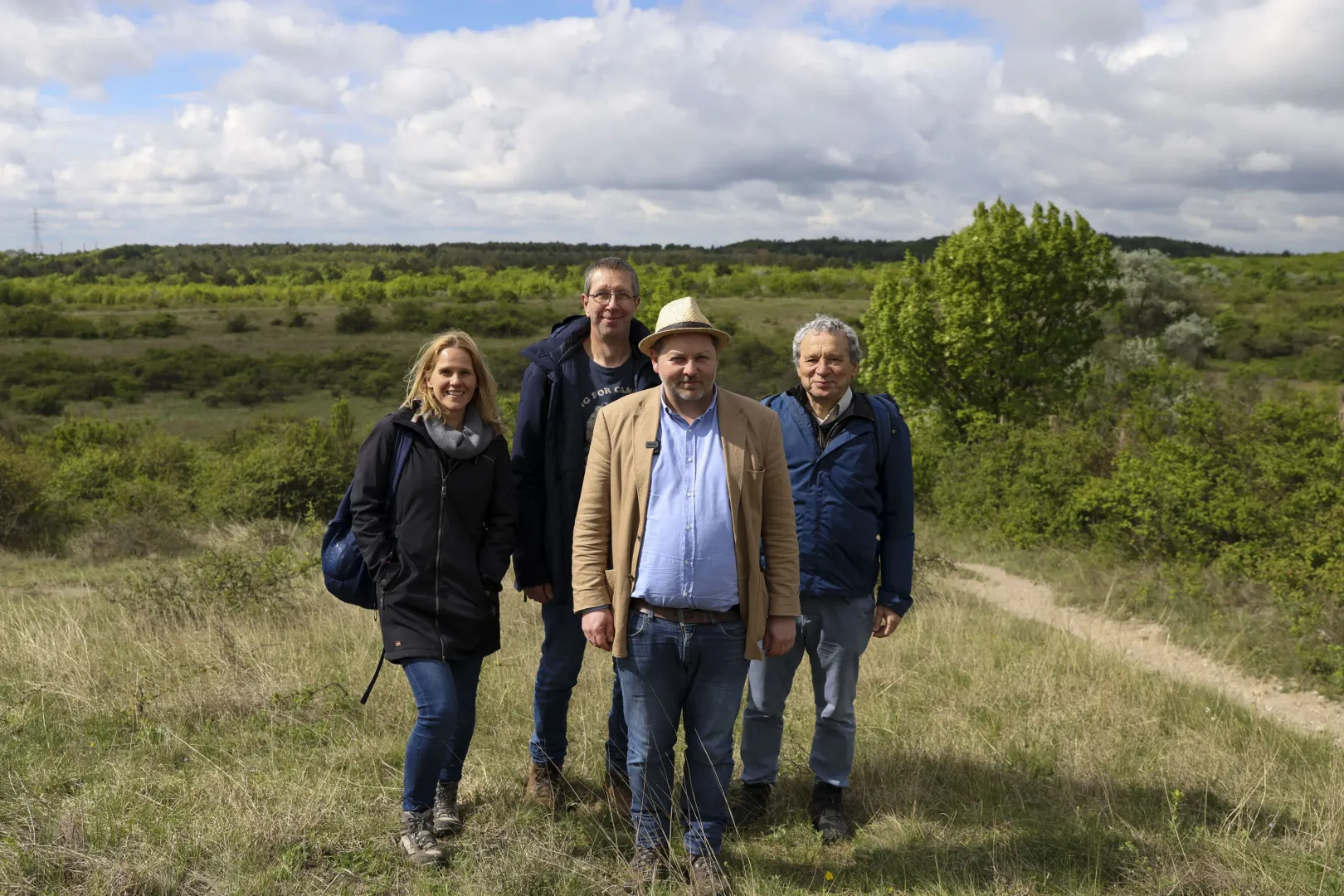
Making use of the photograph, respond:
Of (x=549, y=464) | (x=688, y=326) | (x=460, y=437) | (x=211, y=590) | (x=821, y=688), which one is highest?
(x=688, y=326)

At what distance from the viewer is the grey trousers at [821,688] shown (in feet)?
12.1

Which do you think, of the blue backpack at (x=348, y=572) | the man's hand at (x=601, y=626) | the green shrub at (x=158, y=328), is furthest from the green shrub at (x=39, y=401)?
the man's hand at (x=601, y=626)

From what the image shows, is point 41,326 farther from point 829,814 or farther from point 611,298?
point 829,814

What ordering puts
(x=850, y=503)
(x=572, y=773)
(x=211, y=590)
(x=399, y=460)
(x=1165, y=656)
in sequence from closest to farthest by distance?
1. (x=399, y=460)
2. (x=850, y=503)
3. (x=572, y=773)
4. (x=211, y=590)
5. (x=1165, y=656)

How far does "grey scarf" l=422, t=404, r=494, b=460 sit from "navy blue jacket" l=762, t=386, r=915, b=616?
111cm

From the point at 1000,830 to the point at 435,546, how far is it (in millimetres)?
2509

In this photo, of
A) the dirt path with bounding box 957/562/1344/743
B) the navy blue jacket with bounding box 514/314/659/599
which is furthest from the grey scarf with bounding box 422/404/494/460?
the dirt path with bounding box 957/562/1344/743

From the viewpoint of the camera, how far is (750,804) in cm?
387

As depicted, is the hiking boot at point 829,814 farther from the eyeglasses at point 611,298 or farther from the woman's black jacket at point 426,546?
the eyeglasses at point 611,298

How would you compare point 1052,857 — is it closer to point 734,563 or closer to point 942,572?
point 734,563

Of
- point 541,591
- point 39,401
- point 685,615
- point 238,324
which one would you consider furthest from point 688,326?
point 238,324

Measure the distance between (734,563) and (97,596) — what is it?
742 centimetres

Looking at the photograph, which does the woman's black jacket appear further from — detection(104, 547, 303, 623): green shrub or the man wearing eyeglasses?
detection(104, 547, 303, 623): green shrub

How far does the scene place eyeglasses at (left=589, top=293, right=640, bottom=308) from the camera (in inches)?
139
